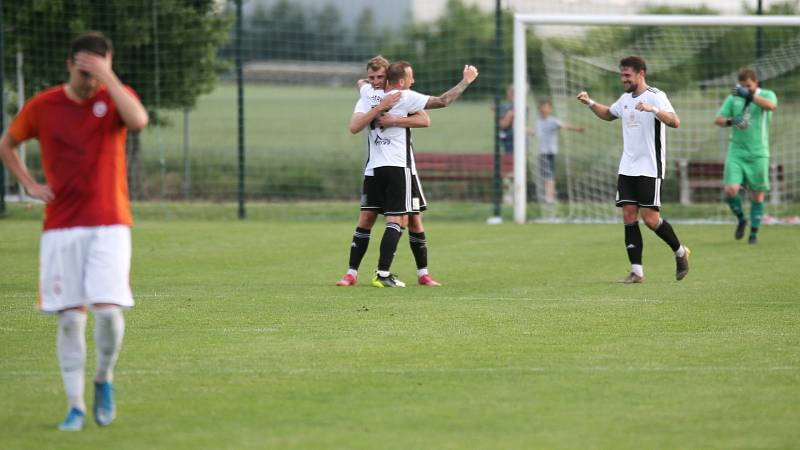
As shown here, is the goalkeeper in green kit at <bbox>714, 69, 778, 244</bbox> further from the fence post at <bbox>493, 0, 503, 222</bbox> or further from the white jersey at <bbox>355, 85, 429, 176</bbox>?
the white jersey at <bbox>355, 85, 429, 176</bbox>

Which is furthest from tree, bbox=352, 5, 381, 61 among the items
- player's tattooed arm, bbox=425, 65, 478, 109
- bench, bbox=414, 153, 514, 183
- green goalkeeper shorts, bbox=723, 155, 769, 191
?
player's tattooed arm, bbox=425, 65, 478, 109

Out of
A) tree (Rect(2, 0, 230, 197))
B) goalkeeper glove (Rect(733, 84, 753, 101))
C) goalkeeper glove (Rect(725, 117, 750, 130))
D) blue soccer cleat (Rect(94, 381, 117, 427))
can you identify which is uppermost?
tree (Rect(2, 0, 230, 197))

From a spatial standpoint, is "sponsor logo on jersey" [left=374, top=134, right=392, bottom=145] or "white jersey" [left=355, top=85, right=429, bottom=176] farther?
"sponsor logo on jersey" [left=374, top=134, right=392, bottom=145]

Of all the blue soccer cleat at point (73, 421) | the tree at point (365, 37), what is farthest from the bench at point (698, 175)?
the blue soccer cleat at point (73, 421)

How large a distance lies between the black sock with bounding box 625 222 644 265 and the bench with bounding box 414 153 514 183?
12467 mm

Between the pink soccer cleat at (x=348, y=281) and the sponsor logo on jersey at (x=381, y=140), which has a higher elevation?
the sponsor logo on jersey at (x=381, y=140)

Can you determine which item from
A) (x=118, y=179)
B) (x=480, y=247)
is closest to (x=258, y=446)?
(x=118, y=179)

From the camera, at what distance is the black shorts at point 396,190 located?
12.3 m

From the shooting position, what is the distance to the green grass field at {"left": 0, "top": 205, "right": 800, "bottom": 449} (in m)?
6.23

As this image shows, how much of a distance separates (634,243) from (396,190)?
8.51ft

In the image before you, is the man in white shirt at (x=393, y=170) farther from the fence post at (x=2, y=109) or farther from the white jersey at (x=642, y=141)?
the fence post at (x=2, y=109)

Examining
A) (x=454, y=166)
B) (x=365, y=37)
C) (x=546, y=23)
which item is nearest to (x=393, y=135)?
(x=546, y=23)

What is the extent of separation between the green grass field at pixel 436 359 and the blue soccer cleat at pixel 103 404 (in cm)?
10

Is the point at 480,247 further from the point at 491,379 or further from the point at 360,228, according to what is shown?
the point at 491,379
